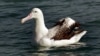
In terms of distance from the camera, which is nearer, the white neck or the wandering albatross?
the wandering albatross

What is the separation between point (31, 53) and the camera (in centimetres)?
1728

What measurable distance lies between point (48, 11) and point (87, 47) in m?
4.33

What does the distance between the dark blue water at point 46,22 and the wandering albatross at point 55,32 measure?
0.39 m

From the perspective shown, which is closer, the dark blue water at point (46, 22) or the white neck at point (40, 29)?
the dark blue water at point (46, 22)

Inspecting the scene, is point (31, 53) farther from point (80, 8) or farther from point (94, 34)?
point (80, 8)

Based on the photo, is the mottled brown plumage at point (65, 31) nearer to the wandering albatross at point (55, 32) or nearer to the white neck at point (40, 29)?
the wandering albatross at point (55, 32)

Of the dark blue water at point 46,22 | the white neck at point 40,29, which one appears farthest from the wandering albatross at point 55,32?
the dark blue water at point 46,22

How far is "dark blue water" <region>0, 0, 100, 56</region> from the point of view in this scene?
17453mm

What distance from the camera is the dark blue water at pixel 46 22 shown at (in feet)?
57.3

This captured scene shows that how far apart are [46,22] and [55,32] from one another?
2.53 meters

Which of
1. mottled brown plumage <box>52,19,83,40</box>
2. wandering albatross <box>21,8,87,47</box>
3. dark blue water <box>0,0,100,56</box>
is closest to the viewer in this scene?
dark blue water <box>0,0,100,56</box>

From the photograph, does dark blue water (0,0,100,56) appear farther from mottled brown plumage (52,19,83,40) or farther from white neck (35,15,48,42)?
mottled brown plumage (52,19,83,40)

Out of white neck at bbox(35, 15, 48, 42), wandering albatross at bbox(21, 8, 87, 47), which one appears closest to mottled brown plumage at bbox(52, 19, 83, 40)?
wandering albatross at bbox(21, 8, 87, 47)

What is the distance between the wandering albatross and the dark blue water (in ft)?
1.30
